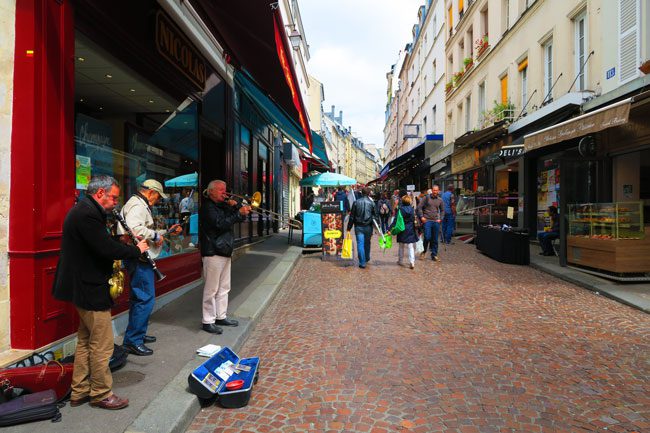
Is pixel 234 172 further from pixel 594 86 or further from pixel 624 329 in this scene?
pixel 594 86

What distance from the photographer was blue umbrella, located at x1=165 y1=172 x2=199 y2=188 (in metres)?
6.82

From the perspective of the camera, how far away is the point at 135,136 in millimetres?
6012

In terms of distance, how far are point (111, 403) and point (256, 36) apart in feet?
15.2

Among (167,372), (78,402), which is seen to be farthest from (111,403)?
(167,372)

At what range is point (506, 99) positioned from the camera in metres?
15.7

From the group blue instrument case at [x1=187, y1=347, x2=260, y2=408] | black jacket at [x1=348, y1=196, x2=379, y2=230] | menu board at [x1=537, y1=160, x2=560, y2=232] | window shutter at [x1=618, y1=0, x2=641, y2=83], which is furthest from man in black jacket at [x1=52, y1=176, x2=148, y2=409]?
menu board at [x1=537, y1=160, x2=560, y2=232]

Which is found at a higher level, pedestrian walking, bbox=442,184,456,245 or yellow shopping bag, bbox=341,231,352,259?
pedestrian walking, bbox=442,184,456,245

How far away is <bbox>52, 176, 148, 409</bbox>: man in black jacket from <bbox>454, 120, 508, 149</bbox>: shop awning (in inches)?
516

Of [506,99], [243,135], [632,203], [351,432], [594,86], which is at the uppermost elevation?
[506,99]

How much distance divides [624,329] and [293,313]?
3.95 metres

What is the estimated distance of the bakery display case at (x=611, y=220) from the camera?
7.50m

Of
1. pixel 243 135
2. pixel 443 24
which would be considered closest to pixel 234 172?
pixel 243 135

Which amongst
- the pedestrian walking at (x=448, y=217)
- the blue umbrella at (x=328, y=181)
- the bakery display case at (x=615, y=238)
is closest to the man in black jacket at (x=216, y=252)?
the bakery display case at (x=615, y=238)

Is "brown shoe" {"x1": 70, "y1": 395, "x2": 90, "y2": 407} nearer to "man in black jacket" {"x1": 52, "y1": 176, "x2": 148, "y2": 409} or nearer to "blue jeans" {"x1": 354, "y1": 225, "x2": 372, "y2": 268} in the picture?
"man in black jacket" {"x1": 52, "y1": 176, "x2": 148, "y2": 409}
